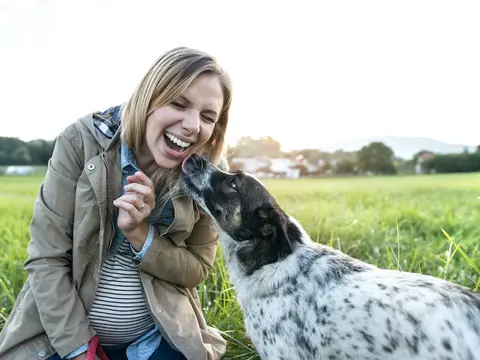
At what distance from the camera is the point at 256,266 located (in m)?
2.52

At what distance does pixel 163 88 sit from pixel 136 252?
84 centimetres

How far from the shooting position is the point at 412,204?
5051mm

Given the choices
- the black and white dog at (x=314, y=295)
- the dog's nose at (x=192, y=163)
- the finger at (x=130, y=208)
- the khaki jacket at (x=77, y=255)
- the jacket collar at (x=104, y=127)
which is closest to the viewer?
the black and white dog at (x=314, y=295)

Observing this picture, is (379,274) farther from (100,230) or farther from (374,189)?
(374,189)

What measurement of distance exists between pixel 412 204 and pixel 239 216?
10.0 feet

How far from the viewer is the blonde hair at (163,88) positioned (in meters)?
2.39

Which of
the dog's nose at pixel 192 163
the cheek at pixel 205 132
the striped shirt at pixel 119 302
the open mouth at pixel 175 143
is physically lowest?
the striped shirt at pixel 119 302

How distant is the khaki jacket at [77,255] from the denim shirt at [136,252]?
0.03 meters

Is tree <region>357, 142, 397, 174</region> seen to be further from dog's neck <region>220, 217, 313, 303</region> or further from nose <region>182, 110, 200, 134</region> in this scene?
nose <region>182, 110, 200, 134</region>

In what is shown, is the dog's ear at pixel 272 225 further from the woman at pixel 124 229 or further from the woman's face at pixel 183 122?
the woman's face at pixel 183 122

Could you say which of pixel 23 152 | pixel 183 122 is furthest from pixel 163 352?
pixel 23 152

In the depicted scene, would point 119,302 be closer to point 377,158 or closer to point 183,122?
point 183,122

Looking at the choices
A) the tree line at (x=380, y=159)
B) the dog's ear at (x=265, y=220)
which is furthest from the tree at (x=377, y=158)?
the dog's ear at (x=265, y=220)

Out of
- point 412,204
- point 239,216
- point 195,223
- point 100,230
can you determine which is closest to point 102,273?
point 100,230
